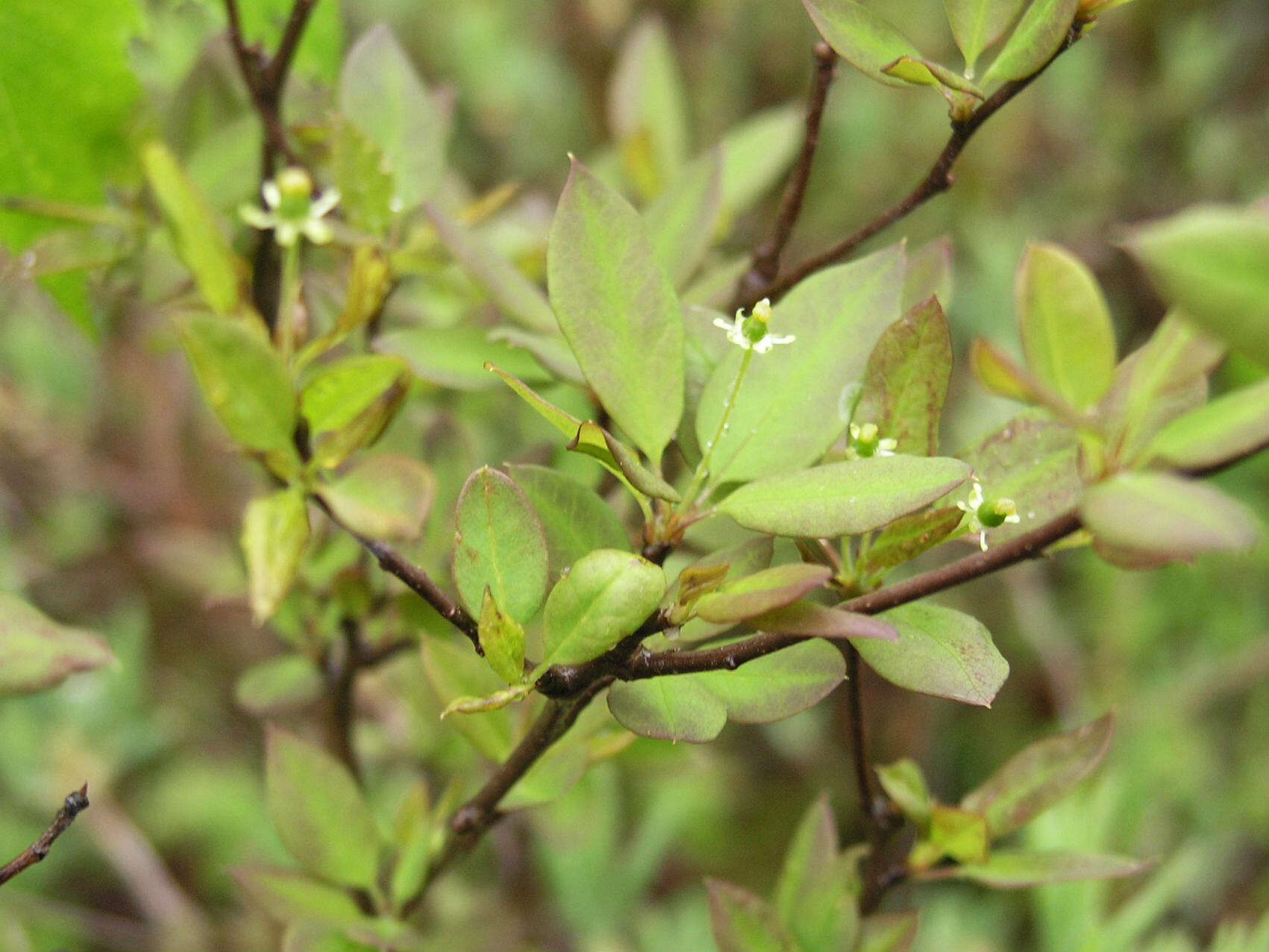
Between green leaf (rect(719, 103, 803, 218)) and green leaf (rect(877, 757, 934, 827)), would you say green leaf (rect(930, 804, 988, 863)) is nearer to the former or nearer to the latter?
green leaf (rect(877, 757, 934, 827))

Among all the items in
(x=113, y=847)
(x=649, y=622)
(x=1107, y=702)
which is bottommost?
(x=113, y=847)

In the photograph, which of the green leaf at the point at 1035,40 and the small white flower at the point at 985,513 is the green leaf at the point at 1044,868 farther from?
the green leaf at the point at 1035,40

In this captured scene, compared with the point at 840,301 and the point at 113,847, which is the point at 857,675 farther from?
the point at 113,847

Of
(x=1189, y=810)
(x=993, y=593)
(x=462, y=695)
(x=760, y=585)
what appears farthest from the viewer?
(x=993, y=593)

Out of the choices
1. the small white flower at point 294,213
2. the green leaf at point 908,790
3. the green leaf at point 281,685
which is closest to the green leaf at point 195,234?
the small white flower at point 294,213

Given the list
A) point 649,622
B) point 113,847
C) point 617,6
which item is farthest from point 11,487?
point 649,622

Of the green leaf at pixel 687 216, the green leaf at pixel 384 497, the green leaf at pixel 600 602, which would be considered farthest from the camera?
the green leaf at pixel 687 216

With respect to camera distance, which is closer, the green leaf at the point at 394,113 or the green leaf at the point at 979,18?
the green leaf at the point at 979,18

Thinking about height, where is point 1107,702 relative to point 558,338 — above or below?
below

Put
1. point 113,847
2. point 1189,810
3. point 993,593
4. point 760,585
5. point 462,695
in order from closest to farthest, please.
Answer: point 760,585 → point 462,695 → point 113,847 → point 1189,810 → point 993,593
